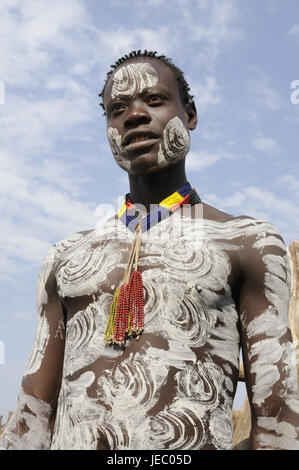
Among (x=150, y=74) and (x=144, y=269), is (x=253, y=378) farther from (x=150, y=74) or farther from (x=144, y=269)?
(x=150, y=74)

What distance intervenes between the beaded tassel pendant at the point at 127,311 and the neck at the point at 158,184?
0.59m

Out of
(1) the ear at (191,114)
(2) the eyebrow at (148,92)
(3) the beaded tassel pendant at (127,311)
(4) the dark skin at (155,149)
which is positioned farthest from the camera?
(1) the ear at (191,114)

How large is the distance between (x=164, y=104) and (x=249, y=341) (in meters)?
1.41

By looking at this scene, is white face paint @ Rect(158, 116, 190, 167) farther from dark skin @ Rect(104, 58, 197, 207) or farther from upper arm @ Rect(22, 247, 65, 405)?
upper arm @ Rect(22, 247, 65, 405)

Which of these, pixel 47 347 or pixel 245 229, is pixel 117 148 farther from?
pixel 47 347

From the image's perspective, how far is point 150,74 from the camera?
10.7 ft

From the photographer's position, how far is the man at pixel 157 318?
2533 mm

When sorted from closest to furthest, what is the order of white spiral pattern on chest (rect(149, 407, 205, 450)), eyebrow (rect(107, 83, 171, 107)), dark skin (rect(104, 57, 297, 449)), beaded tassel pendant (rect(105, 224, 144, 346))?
white spiral pattern on chest (rect(149, 407, 205, 450))
beaded tassel pendant (rect(105, 224, 144, 346))
dark skin (rect(104, 57, 297, 449))
eyebrow (rect(107, 83, 171, 107))

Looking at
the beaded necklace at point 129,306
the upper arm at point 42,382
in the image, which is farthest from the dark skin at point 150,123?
the upper arm at point 42,382

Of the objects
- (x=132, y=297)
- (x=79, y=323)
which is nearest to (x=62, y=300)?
(x=79, y=323)

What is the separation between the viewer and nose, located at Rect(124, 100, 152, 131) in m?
3.11

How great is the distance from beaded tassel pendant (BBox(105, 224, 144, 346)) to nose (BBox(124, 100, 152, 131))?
33.2 inches

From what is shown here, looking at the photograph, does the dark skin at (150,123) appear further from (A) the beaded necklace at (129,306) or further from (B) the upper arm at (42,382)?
(B) the upper arm at (42,382)

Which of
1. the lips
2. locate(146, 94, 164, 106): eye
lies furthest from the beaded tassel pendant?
locate(146, 94, 164, 106): eye
